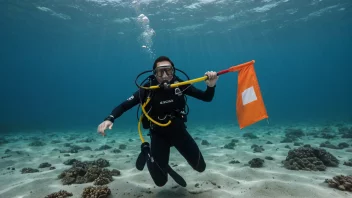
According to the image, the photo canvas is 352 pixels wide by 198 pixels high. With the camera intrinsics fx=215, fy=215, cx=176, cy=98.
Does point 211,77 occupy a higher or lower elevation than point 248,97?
higher

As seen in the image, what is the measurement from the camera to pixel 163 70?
5262mm

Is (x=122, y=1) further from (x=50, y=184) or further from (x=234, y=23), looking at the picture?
(x=50, y=184)

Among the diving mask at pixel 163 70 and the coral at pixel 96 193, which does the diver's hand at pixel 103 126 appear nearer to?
the coral at pixel 96 193

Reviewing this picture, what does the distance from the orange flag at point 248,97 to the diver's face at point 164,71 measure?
147 cm

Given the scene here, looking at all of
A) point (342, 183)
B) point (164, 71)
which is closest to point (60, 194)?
point (164, 71)

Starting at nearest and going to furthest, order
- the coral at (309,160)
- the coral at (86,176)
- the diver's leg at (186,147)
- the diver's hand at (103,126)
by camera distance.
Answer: the diver's hand at (103,126) < the diver's leg at (186,147) < the coral at (86,176) < the coral at (309,160)

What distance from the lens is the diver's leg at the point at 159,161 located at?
4.91 metres

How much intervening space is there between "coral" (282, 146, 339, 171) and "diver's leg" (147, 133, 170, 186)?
4353mm

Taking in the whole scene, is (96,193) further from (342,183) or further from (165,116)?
(342,183)

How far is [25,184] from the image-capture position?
6.14 m

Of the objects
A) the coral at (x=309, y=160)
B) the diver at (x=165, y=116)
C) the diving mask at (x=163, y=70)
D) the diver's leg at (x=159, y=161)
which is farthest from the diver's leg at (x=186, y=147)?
the coral at (x=309, y=160)

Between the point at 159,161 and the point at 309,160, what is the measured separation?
5366 millimetres

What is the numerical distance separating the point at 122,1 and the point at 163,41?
66.4ft

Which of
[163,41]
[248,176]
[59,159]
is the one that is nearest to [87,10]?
[163,41]
